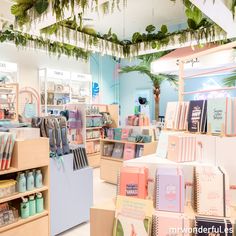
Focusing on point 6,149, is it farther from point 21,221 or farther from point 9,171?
point 21,221

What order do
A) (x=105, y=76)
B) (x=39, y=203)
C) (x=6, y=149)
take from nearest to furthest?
(x=6, y=149) < (x=39, y=203) < (x=105, y=76)

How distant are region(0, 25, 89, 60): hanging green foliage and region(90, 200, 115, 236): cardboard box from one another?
4412 millimetres

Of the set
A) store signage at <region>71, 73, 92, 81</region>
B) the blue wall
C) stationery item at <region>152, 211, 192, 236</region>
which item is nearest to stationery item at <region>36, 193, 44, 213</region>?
stationery item at <region>152, 211, 192, 236</region>

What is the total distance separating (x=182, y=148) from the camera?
82.7 inches

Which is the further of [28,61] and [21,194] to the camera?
[28,61]

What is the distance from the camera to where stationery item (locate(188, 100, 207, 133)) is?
2267 mm

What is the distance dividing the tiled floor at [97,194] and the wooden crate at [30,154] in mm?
969

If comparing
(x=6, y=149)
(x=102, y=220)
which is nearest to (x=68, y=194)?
(x=6, y=149)

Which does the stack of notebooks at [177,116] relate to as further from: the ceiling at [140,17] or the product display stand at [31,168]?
the ceiling at [140,17]

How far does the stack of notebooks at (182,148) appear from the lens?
208cm

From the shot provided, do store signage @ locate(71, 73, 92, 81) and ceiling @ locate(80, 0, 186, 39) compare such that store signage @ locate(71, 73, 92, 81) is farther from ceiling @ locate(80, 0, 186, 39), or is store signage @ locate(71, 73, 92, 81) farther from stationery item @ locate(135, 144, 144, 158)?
stationery item @ locate(135, 144, 144, 158)

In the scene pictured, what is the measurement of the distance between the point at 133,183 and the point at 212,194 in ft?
1.74

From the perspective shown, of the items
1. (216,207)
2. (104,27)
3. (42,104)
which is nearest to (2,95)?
(42,104)

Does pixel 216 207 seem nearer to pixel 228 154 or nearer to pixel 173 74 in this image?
pixel 228 154
